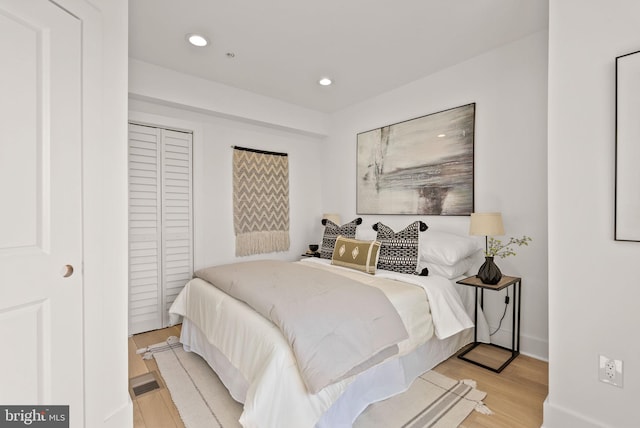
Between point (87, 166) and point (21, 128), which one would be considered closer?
point (21, 128)

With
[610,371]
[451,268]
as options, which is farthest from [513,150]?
[610,371]

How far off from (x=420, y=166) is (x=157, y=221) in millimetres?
2916

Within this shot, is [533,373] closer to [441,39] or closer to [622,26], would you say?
[622,26]

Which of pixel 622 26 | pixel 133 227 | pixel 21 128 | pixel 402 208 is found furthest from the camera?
pixel 402 208

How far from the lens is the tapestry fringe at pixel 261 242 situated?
366cm

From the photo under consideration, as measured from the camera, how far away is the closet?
3.00m

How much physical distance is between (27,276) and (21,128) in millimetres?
618

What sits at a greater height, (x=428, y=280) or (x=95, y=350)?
(x=428, y=280)

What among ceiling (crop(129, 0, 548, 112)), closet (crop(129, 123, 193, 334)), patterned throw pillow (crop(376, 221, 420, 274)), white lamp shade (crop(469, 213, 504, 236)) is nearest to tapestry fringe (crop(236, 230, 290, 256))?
closet (crop(129, 123, 193, 334))

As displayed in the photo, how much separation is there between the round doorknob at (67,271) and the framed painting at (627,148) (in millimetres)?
2613

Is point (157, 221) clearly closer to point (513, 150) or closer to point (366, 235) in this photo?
point (366, 235)

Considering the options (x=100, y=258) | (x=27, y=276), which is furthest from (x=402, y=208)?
(x=27, y=276)

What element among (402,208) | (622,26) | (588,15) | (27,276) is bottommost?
(27,276)

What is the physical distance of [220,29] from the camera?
7.72 ft
